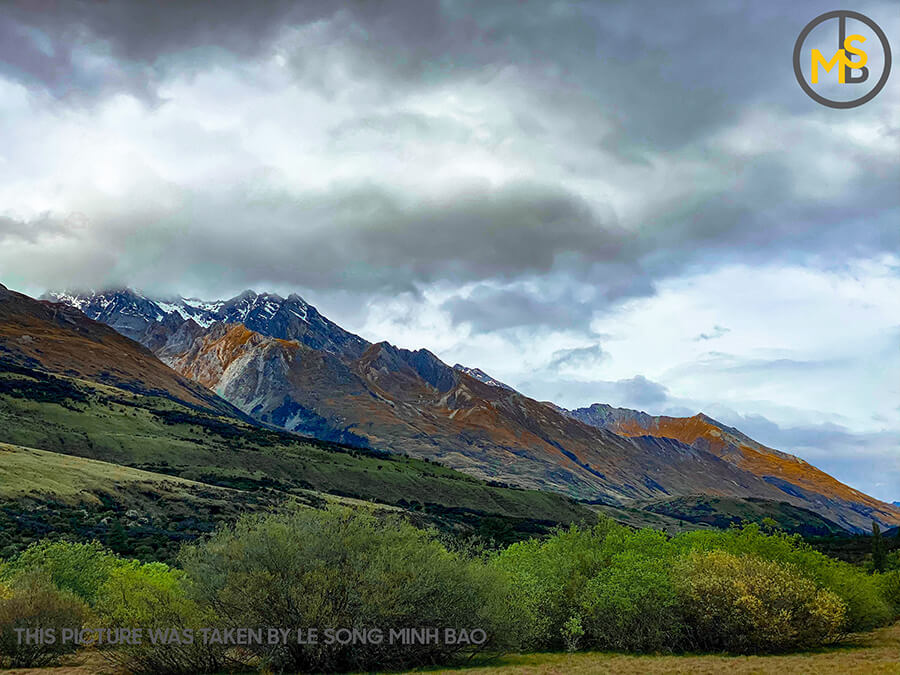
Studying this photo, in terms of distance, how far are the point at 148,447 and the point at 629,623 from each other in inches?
5942

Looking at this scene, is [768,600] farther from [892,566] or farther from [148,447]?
[148,447]

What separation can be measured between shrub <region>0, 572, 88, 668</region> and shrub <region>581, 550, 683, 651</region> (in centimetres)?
3368

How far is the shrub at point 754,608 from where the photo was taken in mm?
44281

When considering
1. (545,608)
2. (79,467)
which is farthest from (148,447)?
(545,608)

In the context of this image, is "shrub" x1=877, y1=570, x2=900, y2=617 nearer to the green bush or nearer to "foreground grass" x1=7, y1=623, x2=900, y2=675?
the green bush

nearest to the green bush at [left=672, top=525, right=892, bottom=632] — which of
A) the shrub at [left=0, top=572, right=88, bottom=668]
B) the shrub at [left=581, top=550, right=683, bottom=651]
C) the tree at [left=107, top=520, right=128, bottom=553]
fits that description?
the shrub at [left=581, top=550, right=683, bottom=651]

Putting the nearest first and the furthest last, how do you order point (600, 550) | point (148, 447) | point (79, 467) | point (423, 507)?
1. point (600, 550)
2. point (79, 467)
3. point (148, 447)
4. point (423, 507)

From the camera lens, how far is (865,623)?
173ft

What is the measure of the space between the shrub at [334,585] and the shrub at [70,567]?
14.6 metres

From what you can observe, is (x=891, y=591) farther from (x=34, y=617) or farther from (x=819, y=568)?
(x=34, y=617)

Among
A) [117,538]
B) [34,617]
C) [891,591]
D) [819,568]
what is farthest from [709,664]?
[117,538]

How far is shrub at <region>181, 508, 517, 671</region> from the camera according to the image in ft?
116

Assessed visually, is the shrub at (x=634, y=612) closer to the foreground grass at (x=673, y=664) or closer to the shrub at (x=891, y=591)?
the foreground grass at (x=673, y=664)

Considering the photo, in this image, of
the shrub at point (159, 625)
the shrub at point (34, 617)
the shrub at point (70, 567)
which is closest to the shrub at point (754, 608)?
the shrub at point (159, 625)
